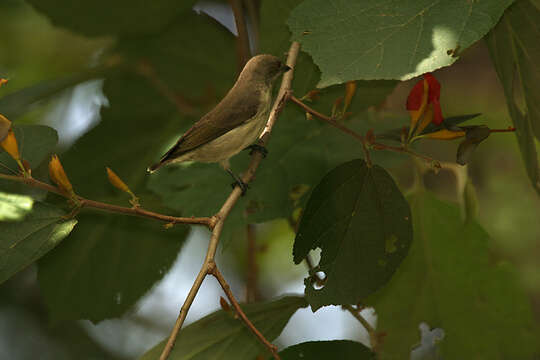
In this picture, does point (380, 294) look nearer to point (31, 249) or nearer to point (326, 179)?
point (326, 179)

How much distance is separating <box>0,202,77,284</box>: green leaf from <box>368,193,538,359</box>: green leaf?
924mm

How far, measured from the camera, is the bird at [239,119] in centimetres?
137

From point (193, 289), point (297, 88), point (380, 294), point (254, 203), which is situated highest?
point (297, 88)

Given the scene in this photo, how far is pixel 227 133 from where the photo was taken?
1389mm

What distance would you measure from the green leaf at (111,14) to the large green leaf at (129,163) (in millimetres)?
161

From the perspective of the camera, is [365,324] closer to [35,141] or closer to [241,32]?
[35,141]

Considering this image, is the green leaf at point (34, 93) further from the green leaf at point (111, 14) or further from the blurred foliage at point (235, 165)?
the green leaf at point (111, 14)

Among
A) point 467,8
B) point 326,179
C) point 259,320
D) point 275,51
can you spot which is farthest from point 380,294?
point 467,8

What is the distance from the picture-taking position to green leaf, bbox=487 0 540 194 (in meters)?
1.28

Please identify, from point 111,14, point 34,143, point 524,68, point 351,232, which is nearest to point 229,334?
point 351,232

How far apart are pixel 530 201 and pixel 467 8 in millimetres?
2354

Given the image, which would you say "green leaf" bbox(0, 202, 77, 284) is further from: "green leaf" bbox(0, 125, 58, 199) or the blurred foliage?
"green leaf" bbox(0, 125, 58, 199)

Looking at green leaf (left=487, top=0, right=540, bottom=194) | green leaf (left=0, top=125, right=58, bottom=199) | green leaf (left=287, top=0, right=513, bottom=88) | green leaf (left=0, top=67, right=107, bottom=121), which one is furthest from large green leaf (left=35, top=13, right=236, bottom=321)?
green leaf (left=487, top=0, right=540, bottom=194)

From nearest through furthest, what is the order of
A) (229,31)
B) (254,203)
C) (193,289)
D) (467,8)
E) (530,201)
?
1. (193,289)
2. (467,8)
3. (254,203)
4. (229,31)
5. (530,201)
